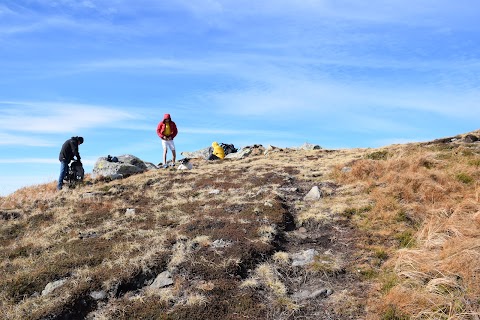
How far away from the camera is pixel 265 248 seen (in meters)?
9.80

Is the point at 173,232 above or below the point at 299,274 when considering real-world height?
above

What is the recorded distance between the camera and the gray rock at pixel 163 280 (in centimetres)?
848

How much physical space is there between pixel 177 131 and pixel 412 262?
1727 centimetres

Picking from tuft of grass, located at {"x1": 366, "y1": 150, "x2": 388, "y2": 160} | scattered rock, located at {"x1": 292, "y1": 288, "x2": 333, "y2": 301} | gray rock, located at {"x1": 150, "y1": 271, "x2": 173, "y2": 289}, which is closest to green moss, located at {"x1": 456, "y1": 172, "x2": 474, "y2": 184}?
tuft of grass, located at {"x1": 366, "y1": 150, "x2": 388, "y2": 160}

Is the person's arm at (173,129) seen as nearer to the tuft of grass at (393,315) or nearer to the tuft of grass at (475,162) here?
the tuft of grass at (475,162)

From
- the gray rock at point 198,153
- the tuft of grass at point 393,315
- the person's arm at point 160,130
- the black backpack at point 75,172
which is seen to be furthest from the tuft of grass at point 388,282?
the gray rock at point 198,153

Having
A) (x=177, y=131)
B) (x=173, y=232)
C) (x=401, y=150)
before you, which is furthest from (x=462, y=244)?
(x=177, y=131)

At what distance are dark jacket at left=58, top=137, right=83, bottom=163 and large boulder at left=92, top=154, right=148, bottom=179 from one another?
2.42 m

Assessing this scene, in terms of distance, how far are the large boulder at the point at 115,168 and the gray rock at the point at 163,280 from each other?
1387 cm

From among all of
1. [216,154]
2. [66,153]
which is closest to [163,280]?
[66,153]

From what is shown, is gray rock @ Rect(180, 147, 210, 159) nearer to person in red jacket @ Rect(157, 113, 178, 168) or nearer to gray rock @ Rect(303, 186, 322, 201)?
person in red jacket @ Rect(157, 113, 178, 168)

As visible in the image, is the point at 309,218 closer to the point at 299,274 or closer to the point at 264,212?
the point at 264,212

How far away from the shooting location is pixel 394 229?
10.4 m

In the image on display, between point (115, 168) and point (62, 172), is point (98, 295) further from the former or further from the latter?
point (115, 168)
